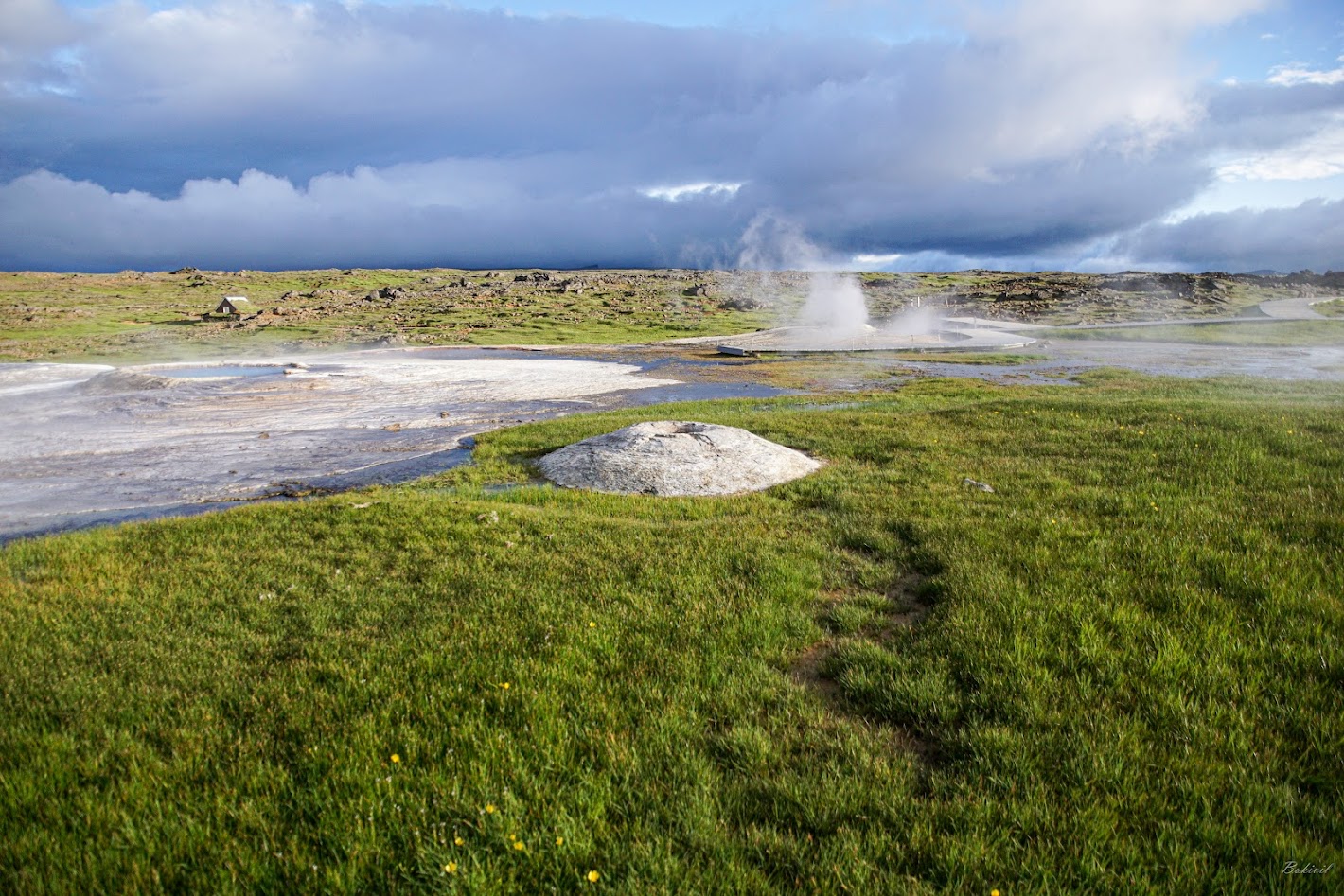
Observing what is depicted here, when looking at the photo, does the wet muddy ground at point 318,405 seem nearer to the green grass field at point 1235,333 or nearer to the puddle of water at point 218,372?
the puddle of water at point 218,372

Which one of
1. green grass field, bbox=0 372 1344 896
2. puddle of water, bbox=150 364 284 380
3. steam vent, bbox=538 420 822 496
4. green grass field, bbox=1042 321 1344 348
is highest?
green grass field, bbox=1042 321 1344 348

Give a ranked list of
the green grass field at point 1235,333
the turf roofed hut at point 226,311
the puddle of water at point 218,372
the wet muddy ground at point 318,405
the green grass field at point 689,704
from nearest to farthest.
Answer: the green grass field at point 689,704 < the wet muddy ground at point 318,405 < the puddle of water at point 218,372 < the green grass field at point 1235,333 < the turf roofed hut at point 226,311

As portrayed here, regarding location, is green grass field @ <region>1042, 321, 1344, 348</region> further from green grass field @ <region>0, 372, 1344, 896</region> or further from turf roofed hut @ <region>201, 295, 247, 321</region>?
turf roofed hut @ <region>201, 295, 247, 321</region>

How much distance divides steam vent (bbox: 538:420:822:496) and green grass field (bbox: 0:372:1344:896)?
3.43 meters

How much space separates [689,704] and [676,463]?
10085 millimetres

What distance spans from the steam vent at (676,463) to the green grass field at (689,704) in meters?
3.43

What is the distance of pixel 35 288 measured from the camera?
130 m

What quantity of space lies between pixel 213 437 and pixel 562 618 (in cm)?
2384

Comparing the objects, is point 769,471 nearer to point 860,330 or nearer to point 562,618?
point 562,618

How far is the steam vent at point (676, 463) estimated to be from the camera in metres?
14.8

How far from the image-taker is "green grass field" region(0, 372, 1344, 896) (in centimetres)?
403

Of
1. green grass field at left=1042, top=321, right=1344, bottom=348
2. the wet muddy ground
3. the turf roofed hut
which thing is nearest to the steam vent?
the wet muddy ground

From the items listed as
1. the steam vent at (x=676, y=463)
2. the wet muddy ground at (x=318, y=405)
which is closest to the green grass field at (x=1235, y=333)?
the wet muddy ground at (x=318, y=405)

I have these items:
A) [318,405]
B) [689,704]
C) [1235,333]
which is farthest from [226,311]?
[1235,333]
